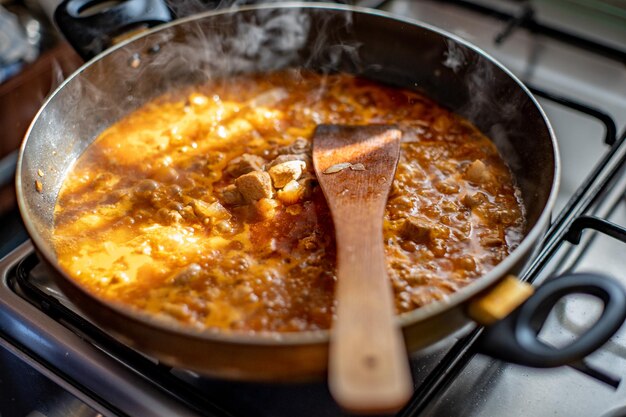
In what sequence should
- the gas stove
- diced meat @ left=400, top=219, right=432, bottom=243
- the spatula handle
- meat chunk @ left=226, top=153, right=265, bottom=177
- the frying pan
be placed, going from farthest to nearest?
meat chunk @ left=226, top=153, right=265, bottom=177, diced meat @ left=400, top=219, right=432, bottom=243, the gas stove, the frying pan, the spatula handle

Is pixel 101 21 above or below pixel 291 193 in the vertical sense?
above

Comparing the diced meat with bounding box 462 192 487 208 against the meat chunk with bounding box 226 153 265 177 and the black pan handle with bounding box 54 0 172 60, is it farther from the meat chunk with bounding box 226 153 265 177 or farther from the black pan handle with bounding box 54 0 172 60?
the black pan handle with bounding box 54 0 172 60

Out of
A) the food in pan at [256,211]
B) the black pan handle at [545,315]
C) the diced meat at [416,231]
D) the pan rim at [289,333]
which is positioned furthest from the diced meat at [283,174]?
the black pan handle at [545,315]

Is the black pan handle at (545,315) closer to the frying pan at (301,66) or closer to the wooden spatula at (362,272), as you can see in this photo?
the frying pan at (301,66)

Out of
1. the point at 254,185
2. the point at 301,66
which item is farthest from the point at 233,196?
the point at 301,66

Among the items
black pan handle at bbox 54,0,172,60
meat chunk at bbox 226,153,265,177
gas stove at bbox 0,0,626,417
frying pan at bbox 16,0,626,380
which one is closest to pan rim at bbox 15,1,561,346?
frying pan at bbox 16,0,626,380

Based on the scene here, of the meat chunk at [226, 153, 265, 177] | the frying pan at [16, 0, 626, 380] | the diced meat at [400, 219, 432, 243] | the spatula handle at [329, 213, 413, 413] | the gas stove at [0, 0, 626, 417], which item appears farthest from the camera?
the meat chunk at [226, 153, 265, 177]

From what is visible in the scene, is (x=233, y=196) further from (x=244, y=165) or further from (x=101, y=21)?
(x=101, y=21)
